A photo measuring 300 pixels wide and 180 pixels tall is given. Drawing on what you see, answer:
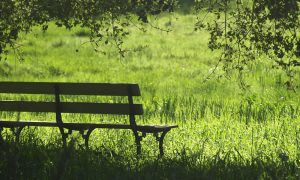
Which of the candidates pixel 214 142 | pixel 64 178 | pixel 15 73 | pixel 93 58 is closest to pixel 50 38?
pixel 93 58

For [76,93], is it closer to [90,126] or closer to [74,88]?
[74,88]

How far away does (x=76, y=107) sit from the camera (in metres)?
9.05

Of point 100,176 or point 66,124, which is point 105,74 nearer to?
point 66,124

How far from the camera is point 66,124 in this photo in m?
9.00

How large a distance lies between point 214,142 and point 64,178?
10.8 feet

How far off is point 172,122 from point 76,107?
360 centimetres

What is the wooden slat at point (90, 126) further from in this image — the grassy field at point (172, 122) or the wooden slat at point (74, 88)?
the wooden slat at point (74, 88)

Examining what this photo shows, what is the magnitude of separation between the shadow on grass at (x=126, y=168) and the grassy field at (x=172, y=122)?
1 cm

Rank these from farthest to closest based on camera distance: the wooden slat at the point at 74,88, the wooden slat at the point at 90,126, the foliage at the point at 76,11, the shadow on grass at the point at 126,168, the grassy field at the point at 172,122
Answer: the foliage at the point at 76,11 → the wooden slat at the point at 74,88 → the wooden slat at the point at 90,126 → the grassy field at the point at 172,122 → the shadow on grass at the point at 126,168

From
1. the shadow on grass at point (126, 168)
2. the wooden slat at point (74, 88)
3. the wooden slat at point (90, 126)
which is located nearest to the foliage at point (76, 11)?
the wooden slat at point (74, 88)

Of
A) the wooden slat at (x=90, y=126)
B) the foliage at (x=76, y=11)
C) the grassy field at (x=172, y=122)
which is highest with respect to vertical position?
the foliage at (x=76, y=11)

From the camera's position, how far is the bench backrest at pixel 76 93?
8719 mm

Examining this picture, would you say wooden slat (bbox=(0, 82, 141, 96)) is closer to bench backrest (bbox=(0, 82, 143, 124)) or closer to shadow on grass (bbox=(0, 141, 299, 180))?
bench backrest (bbox=(0, 82, 143, 124))

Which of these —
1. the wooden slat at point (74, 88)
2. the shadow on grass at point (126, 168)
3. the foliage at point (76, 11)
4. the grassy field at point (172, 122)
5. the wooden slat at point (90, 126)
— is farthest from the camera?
the foliage at point (76, 11)
